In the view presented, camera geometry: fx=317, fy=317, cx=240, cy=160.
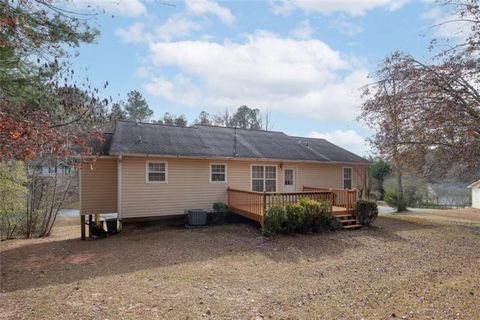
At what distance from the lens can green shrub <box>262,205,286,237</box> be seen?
10297mm

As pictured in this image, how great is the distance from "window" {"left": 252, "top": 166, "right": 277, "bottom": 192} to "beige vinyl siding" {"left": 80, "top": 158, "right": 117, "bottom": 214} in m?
5.89

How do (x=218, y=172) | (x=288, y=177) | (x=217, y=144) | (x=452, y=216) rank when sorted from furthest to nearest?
(x=452, y=216) → (x=288, y=177) → (x=217, y=144) → (x=218, y=172)

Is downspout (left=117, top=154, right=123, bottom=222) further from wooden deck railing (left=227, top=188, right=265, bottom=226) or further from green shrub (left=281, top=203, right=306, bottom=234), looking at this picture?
green shrub (left=281, top=203, right=306, bottom=234)

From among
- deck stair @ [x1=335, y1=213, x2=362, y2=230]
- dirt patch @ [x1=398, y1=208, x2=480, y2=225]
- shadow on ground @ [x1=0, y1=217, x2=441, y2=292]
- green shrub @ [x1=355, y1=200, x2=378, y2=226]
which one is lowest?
dirt patch @ [x1=398, y1=208, x2=480, y2=225]

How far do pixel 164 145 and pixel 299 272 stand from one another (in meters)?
7.80

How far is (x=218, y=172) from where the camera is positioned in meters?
13.4

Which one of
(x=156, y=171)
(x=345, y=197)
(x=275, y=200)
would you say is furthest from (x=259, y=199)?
(x=156, y=171)

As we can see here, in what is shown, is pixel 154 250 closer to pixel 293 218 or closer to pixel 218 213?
pixel 218 213

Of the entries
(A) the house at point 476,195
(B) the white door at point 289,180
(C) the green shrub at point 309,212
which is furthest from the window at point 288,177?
(A) the house at point 476,195

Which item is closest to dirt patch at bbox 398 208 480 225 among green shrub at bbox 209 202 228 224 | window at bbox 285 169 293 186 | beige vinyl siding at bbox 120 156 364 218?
window at bbox 285 169 293 186

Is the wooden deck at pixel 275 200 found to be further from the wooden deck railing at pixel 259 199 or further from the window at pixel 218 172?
the window at pixel 218 172

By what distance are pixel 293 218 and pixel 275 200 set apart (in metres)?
0.84

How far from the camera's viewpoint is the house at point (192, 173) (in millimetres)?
11602

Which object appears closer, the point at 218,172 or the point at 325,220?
the point at 325,220
